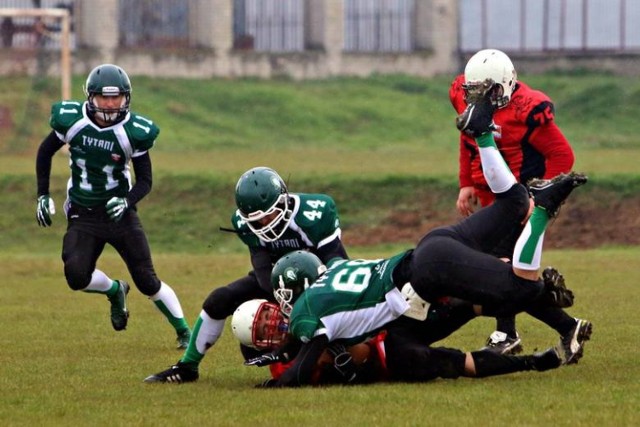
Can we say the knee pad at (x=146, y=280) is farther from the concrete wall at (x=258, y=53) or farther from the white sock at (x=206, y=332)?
the concrete wall at (x=258, y=53)

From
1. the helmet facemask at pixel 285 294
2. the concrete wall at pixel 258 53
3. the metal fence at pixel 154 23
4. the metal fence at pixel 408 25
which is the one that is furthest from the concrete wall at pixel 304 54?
the helmet facemask at pixel 285 294

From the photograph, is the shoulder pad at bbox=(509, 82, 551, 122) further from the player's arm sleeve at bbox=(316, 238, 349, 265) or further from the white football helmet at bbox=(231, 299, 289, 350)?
the white football helmet at bbox=(231, 299, 289, 350)

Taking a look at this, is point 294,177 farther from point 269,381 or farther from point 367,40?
point 367,40

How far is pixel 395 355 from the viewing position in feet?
28.5

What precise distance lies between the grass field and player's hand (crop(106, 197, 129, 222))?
1.05 m

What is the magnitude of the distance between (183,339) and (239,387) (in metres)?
2.32

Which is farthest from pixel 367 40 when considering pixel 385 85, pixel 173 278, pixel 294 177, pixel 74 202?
pixel 74 202

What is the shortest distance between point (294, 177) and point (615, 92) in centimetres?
1538

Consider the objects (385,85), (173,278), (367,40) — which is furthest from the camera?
(367,40)

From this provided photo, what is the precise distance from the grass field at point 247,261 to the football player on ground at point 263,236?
279mm

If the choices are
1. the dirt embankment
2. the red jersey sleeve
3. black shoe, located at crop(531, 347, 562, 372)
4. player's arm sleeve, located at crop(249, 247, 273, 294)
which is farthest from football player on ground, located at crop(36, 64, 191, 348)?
the dirt embankment

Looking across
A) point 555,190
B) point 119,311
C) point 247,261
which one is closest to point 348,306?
point 555,190

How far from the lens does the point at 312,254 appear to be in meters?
8.83

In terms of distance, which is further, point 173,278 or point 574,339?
point 173,278
